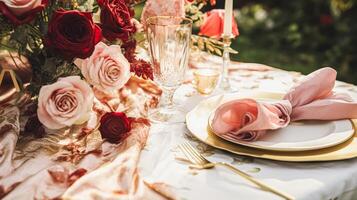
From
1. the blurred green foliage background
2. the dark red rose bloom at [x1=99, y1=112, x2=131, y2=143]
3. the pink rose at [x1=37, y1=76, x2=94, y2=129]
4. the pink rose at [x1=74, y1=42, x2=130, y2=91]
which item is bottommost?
the blurred green foliage background

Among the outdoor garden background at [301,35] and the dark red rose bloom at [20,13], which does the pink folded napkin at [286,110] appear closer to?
the dark red rose bloom at [20,13]

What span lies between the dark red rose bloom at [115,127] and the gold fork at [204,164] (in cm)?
13

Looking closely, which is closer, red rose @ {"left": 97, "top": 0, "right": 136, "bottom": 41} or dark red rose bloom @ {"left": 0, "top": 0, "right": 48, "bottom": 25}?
dark red rose bloom @ {"left": 0, "top": 0, "right": 48, "bottom": 25}

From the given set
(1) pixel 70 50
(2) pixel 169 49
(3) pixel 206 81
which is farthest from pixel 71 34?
(3) pixel 206 81

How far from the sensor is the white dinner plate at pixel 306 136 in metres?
1.15

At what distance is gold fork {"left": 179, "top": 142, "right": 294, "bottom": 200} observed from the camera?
3.35 feet

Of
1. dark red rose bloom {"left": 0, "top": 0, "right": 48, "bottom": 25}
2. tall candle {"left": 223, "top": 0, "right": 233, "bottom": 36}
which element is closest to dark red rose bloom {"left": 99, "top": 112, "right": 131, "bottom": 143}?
dark red rose bloom {"left": 0, "top": 0, "right": 48, "bottom": 25}

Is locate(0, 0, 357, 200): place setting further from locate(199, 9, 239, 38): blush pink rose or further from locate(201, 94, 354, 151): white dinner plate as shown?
locate(199, 9, 239, 38): blush pink rose

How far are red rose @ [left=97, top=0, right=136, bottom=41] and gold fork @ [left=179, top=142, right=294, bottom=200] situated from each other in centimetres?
31

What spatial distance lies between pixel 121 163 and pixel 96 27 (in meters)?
0.32

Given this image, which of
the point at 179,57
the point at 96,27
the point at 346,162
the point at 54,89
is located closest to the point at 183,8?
the point at 179,57

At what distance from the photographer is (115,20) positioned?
1.27 m

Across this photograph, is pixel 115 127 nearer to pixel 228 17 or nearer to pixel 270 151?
pixel 270 151

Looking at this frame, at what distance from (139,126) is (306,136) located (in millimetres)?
385
